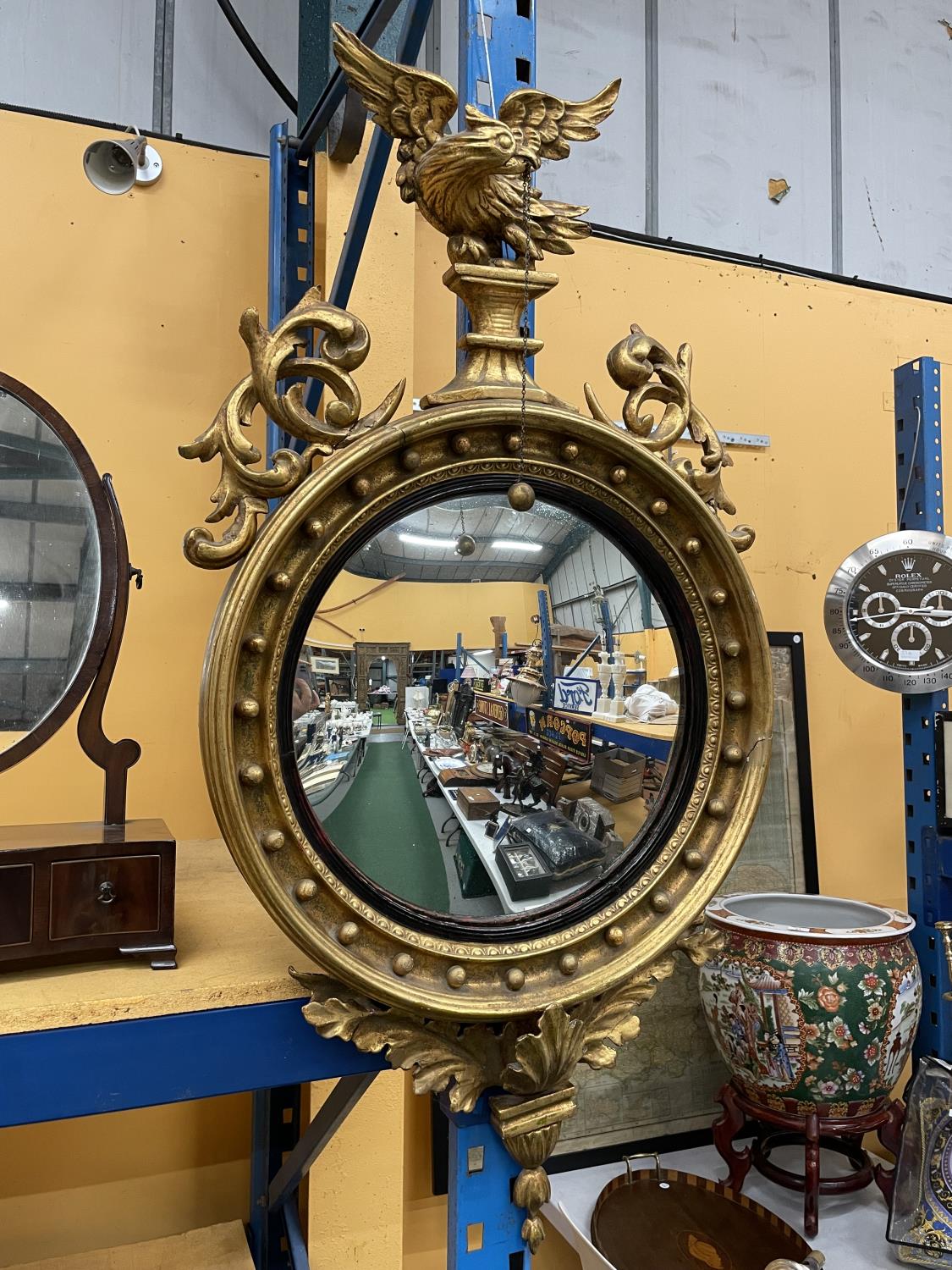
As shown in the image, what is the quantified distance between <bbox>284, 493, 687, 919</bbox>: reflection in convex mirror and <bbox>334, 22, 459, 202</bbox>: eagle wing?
302mm

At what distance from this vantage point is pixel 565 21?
1.96m

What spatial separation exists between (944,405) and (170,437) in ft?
6.49

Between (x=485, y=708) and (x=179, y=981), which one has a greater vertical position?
(x=485, y=708)

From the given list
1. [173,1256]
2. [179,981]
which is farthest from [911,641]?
[173,1256]

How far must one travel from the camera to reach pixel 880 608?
1703mm

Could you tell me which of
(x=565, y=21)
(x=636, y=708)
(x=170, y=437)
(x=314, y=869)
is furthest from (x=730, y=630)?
(x=565, y=21)

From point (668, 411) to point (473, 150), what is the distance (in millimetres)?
267

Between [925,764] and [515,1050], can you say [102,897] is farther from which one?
[925,764]

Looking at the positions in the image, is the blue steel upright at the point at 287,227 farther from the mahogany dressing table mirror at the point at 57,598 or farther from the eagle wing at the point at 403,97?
the eagle wing at the point at 403,97

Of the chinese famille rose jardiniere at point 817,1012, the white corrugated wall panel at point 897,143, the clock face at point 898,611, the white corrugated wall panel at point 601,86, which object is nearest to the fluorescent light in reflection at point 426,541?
the chinese famille rose jardiniere at point 817,1012

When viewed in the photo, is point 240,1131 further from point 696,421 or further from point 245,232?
point 245,232

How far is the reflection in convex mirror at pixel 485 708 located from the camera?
668mm

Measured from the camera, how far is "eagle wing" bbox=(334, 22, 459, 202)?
26.8 inches

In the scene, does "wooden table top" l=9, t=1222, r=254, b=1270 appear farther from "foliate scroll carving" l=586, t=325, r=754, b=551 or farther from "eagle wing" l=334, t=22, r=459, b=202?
"eagle wing" l=334, t=22, r=459, b=202
